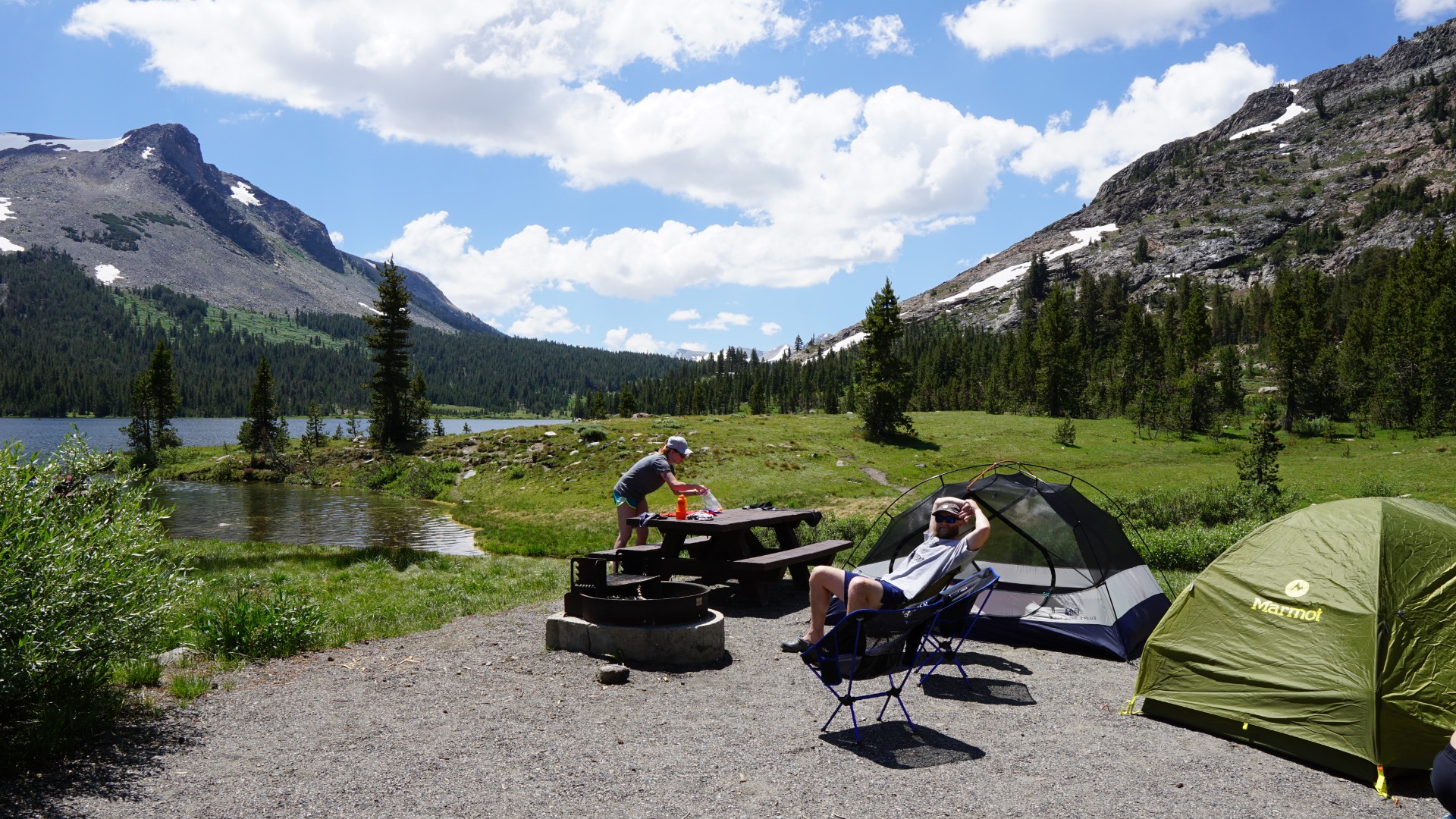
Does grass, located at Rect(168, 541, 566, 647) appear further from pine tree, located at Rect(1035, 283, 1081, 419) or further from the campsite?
pine tree, located at Rect(1035, 283, 1081, 419)

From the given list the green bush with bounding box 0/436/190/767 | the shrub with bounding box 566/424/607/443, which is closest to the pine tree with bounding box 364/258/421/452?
the shrub with bounding box 566/424/607/443

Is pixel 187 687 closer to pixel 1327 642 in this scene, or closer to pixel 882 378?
pixel 1327 642

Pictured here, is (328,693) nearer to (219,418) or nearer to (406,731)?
(406,731)

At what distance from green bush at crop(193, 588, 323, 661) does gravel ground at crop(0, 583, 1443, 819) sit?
37 cm

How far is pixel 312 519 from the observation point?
96.1 feet

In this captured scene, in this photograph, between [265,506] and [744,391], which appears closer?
[265,506]

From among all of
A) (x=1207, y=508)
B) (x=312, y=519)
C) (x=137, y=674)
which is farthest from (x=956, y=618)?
(x=312, y=519)

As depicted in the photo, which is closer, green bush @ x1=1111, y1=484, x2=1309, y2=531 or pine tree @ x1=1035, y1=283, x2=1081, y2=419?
green bush @ x1=1111, y1=484, x2=1309, y2=531

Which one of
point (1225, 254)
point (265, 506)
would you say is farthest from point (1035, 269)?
point (265, 506)

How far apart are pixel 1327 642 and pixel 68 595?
374 inches

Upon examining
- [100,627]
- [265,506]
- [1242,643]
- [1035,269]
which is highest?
[1035,269]

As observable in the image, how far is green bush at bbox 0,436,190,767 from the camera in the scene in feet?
15.4

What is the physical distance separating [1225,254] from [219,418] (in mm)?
260577

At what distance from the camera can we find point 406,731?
5.83 m
